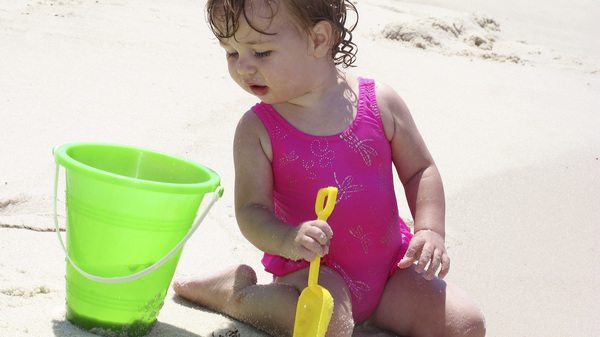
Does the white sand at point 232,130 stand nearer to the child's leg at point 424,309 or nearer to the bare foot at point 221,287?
the bare foot at point 221,287

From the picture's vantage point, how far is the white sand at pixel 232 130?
2256mm

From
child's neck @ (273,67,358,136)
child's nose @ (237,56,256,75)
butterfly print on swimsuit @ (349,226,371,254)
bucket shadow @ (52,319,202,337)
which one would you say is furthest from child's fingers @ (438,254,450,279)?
child's nose @ (237,56,256,75)

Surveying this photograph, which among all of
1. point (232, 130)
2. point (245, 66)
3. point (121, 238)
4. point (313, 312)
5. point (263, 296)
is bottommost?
point (232, 130)

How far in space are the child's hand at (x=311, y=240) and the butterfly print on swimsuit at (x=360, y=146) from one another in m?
0.41

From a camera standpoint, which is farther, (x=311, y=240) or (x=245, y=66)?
(x=245, y=66)

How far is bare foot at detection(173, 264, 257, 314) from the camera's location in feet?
6.63

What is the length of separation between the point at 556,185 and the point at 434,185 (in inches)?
59.0

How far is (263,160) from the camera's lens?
2.03 metres

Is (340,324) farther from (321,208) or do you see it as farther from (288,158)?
(288,158)

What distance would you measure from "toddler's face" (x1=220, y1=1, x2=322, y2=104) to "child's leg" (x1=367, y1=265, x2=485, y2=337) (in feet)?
2.13

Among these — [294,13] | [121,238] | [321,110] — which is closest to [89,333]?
[121,238]

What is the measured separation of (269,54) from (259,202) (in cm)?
41


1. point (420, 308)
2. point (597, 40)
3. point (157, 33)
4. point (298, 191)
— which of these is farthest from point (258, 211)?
point (597, 40)

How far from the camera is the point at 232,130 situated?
3445 millimetres
